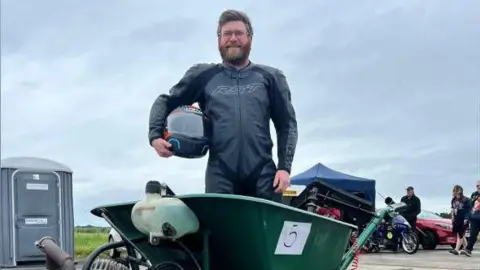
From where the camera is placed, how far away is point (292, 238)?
2.55 meters

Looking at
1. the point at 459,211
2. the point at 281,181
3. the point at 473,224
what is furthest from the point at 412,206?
the point at 281,181

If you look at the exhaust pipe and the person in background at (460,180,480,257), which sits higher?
the exhaust pipe

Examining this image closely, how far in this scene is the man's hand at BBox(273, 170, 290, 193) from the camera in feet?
10.0

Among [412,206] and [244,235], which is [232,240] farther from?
[412,206]

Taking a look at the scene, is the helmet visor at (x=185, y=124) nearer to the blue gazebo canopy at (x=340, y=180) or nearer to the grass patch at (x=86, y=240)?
the grass patch at (x=86, y=240)

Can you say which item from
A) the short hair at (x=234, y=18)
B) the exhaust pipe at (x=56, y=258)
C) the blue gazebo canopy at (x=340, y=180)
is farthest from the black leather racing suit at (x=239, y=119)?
the blue gazebo canopy at (x=340, y=180)

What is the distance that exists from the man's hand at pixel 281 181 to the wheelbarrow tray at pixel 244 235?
336 mm

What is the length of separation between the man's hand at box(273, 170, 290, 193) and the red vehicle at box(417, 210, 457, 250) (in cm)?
1467

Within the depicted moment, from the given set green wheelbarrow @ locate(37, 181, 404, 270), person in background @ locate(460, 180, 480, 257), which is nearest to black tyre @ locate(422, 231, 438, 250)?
person in background @ locate(460, 180, 480, 257)

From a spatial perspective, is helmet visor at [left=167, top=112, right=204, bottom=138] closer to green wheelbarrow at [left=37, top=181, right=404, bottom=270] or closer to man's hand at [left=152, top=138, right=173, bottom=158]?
man's hand at [left=152, top=138, right=173, bottom=158]

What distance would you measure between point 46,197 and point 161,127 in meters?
7.13

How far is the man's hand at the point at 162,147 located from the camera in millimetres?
2963

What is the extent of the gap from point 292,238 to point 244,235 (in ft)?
0.74

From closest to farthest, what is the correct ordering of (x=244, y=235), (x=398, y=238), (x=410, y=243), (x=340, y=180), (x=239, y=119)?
(x=244, y=235), (x=239, y=119), (x=410, y=243), (x=398, y=238), (x=340, y=180)
